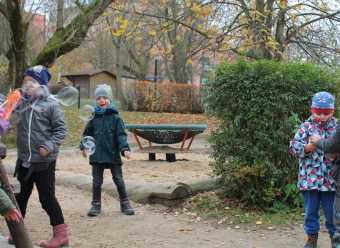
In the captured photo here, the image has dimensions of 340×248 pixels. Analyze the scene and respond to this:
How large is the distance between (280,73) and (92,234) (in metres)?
2.82

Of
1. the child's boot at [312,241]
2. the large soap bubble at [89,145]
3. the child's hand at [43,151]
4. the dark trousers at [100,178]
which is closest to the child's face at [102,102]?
the large soap bubble at [89,145]

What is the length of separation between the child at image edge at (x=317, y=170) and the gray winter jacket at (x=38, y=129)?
86.5 inches

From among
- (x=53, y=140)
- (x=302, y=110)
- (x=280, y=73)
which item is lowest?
(x=53, y=140)

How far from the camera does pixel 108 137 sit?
201 inches

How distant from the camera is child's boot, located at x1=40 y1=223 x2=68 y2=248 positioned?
3748mm

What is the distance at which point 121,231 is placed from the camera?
14.6 ft

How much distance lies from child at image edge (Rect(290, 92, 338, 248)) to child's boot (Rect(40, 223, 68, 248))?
223 centimetres

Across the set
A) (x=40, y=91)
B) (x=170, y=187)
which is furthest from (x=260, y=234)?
(x=40, y=91)

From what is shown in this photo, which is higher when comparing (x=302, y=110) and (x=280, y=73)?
(x=280, y=73)

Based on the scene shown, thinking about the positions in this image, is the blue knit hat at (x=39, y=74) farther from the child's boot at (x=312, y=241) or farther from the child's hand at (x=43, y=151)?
the child's boot at (x=312, y=241)

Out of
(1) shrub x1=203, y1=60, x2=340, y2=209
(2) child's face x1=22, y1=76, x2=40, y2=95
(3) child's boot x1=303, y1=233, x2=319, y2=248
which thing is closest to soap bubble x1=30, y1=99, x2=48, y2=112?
(2) child's face x1=22, y1=76, x2=40, y2=95

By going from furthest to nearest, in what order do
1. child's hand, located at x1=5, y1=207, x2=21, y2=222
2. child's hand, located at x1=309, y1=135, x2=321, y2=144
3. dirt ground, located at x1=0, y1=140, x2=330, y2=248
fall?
dirt ground, located at x1=0, y1=140, x2=330, y2=248, child's hand, located at x1=309, y1=135, x2=321, y2=144, child's hand, located at x1=5, y1=207, x2=21, y2=222

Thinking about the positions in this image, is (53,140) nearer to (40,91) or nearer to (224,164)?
(40,91)

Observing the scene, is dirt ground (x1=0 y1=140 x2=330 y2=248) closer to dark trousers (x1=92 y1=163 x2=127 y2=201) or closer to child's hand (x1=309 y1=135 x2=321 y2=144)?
dark trousers (x1=92 y1=163 x2=127 y2=201)
